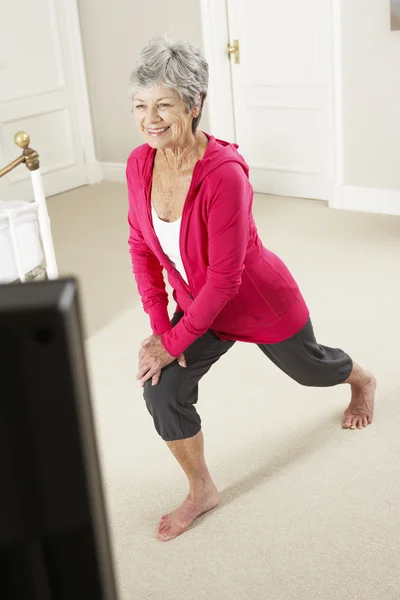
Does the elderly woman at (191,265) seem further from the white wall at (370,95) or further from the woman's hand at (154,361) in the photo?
the white wall at (370,95)

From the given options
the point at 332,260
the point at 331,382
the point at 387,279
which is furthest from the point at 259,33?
the point at 331,382

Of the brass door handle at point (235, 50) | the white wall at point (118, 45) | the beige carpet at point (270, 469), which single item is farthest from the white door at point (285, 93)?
the beige carpet at point (270, 469)

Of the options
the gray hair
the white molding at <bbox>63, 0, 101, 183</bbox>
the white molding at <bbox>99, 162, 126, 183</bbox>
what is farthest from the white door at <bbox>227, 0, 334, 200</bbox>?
the gray hair

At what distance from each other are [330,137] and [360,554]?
11.6 feet

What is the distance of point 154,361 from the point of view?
6.56 ft

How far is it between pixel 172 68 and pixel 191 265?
46cm

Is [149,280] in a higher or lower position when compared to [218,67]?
lower

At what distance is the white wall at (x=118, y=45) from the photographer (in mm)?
5500

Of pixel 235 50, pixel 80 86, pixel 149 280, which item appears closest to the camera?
pixel 149 280

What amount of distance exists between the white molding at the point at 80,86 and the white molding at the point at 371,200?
220cm

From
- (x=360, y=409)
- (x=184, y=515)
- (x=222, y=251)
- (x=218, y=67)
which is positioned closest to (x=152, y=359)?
(x=222, y=251)

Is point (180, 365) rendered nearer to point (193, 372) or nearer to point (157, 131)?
point (193, 372)

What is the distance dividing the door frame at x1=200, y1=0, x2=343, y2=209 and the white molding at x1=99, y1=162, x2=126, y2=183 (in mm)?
955

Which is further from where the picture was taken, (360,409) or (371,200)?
(371,200)
